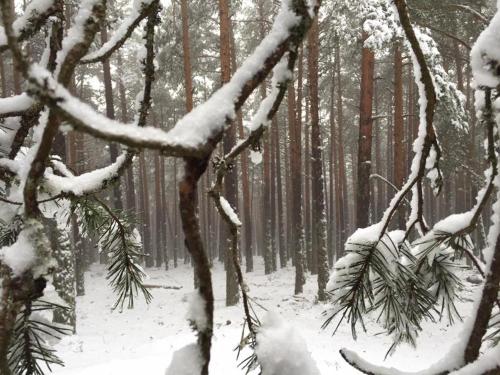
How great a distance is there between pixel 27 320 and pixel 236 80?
0.89 meters

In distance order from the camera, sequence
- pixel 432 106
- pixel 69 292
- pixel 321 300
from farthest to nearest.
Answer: pixel 321 300 → pixel 69 292 → pixel 432 106

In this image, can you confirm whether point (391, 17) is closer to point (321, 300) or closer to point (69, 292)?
point (321, 300)

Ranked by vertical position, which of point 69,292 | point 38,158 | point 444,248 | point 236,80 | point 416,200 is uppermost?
point 236,80

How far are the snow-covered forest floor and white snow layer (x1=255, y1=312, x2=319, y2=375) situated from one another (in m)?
2.96

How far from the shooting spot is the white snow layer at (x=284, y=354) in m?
0.81

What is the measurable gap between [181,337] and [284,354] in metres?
8.99

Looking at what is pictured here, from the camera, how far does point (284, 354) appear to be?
2.72ft

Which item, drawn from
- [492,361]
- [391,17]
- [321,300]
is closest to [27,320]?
[492,361]

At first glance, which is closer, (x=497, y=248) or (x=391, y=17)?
(x=497, y=248)

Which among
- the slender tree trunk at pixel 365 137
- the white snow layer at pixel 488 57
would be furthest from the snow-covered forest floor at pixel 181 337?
the slender tree trunk at pixel 365 137

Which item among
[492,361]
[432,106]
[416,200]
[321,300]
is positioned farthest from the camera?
[321,300]

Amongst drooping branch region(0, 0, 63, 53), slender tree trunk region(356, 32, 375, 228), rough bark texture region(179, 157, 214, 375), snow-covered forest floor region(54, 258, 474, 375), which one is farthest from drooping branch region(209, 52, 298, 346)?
slender tree trunk region(356, 32, 375, 228)

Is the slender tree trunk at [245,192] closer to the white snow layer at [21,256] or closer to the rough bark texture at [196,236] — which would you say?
the white snow layer at [21,256]

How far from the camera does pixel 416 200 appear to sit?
4.90 ft
